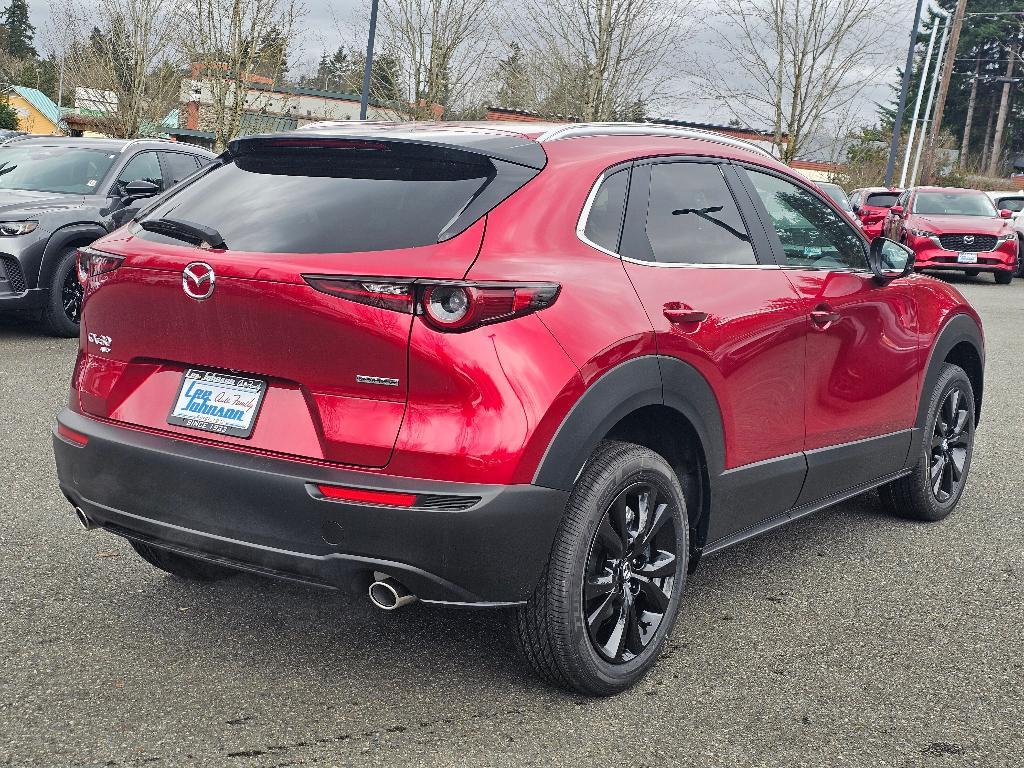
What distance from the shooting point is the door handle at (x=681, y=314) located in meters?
3.55

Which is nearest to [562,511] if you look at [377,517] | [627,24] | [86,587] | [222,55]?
[377,517]

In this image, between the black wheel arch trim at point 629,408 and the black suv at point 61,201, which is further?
the black suv at point 61,201

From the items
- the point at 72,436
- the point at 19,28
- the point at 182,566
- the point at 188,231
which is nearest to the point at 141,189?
the point at 182,566

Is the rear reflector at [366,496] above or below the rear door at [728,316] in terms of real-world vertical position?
below

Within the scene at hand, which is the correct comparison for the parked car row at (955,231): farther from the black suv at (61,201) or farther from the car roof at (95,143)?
the black suv at (61,201)

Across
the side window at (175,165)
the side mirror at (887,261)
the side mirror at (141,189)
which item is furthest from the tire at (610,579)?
the side window at (175,165)

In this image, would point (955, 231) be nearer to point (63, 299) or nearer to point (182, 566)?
point (63, 299)

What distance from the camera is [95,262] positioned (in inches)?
139

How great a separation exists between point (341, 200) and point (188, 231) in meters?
0.46

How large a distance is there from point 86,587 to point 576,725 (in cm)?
193

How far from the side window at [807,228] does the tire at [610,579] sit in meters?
1.20

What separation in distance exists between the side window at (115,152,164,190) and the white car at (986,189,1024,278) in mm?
19131

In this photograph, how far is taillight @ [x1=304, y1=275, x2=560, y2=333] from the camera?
2971mm

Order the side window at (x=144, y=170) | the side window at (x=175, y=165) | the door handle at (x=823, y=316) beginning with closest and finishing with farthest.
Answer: the door handle at (x=823, y=316)
the side window at (x=144, y=170)
the side window at (x=175, y=165)
